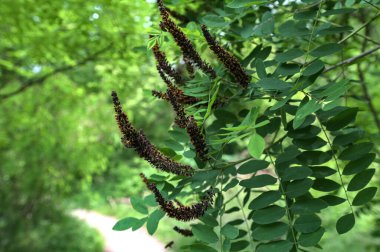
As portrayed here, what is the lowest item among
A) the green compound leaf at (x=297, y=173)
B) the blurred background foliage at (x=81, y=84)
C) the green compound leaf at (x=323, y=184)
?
the green compound leaf at (x=323, y=184)

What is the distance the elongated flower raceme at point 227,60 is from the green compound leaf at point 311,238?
0.38 metres

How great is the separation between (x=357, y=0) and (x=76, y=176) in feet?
25.2

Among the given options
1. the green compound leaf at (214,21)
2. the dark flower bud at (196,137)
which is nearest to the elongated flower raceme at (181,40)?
the dark flower bud at (196,137)

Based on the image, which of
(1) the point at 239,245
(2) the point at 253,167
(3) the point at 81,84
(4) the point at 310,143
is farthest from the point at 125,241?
(4) the point at 310,143

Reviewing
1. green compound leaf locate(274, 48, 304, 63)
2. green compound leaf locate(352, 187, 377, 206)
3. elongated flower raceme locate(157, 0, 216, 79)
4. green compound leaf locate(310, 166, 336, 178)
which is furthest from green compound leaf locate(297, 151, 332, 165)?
elongated flower raceme locate(157, 0, 216, 79)

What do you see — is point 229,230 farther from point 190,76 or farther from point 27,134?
point 27,134

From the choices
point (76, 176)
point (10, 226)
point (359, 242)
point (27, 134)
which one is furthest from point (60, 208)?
point (359, 242)

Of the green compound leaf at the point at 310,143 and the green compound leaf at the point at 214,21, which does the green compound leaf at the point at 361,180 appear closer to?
the green compound leaf at the point at 310,143

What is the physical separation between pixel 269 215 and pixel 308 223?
0.30ft

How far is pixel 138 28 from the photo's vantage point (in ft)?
8.24

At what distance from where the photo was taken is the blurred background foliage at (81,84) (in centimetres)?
153

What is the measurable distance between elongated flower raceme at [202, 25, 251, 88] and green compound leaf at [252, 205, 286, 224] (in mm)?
310

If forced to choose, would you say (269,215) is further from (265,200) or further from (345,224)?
(345,224)

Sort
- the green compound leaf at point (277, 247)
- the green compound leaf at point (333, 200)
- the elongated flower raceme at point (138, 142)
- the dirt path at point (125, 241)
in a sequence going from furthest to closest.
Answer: the dirt path at point (125, 241), the green compound leaf at point (333, 200), the green compound leaf at point (277, 247), the elongated flower raceme at point (138, 142)
